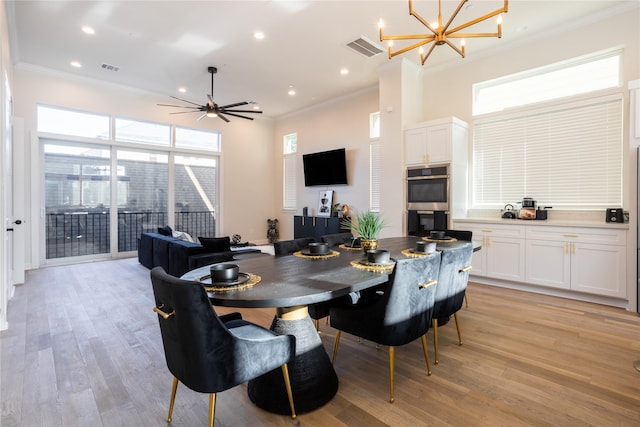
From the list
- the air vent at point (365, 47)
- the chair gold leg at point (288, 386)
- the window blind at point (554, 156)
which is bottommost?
the chair gold leg at point (288, 386)

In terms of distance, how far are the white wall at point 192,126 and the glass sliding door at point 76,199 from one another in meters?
0.27

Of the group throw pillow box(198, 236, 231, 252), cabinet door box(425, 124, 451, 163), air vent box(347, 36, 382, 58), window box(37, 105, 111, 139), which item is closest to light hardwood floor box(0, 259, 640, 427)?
throw pillow box(198, 236, 231, 252)

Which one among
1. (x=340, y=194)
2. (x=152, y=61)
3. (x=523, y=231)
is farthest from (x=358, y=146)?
(x=152, y=61)

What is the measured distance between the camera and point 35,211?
568cm

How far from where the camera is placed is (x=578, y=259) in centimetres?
384

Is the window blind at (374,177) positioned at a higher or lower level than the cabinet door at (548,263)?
higher

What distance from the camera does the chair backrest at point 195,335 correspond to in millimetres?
1291

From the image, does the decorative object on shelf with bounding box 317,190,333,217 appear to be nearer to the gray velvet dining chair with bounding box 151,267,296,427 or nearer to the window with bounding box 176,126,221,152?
the window with bounding box 176,126,221,152

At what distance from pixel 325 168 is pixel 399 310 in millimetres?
5834

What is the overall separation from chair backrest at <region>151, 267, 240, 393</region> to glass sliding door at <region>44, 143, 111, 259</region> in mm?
6143

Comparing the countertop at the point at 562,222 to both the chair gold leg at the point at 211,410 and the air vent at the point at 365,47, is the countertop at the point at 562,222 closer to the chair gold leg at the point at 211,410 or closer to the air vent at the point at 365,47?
the air vent at the point at 365,47

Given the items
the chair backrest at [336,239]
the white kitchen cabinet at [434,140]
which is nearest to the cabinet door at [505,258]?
the white kitchen cabinet at [434,140]

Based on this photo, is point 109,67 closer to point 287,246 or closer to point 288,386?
point 287,246

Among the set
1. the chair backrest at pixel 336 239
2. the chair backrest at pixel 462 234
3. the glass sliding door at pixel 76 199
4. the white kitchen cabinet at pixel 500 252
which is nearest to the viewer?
the chair backrest at pixel 336 239
